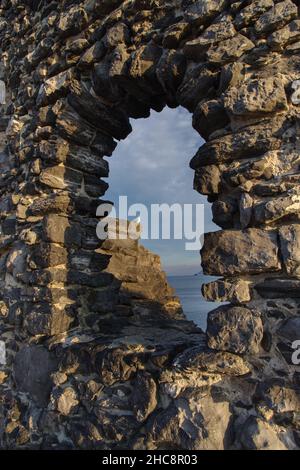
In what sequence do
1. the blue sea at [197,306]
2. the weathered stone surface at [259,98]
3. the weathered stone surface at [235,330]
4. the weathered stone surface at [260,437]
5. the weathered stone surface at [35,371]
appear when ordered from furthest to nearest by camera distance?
the blue sea at [197,306] < the weathered stone surface at [35,371] < the weathered stone surface at [259,98] < the weathered stone surface at [235,330] < the weathered stone surface at [260,437]

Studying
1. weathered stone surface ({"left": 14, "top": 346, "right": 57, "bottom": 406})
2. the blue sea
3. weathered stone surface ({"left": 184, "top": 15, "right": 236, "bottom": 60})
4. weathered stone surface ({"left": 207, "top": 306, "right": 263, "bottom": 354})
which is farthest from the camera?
the blue sea

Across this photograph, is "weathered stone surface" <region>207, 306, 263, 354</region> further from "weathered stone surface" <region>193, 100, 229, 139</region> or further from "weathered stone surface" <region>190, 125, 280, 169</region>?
"weathered stone surface" <region>193, 100, 229, 139</region>

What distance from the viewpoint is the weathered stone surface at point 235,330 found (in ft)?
5.67

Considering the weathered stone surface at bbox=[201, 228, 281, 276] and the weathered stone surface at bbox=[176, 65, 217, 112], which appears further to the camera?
Answer: the weathered stone surface at bbox=[176, 65, 217, 112]

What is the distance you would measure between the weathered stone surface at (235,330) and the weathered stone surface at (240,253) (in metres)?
0.22

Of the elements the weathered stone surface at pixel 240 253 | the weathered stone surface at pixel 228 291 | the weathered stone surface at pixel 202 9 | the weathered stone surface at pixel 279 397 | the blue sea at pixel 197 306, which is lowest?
the blue sea at pixel 197 306

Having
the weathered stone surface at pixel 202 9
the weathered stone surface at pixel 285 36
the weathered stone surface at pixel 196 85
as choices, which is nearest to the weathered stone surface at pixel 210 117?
the weathered stone surface at pixel 196 85

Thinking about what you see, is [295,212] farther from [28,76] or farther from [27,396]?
[28,76]

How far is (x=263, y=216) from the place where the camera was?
5.90ft

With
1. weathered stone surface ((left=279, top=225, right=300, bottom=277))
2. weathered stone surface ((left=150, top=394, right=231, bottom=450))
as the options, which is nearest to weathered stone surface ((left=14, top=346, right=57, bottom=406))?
weathered stone surface ((left=150, top=394, right=231, bottom=450))

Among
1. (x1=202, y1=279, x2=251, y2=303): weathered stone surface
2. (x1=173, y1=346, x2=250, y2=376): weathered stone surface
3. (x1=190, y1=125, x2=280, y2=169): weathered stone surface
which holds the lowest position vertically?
(x1=173, y1=346, x2=250, y2=376): weathered stone surface

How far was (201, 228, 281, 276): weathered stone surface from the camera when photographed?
1.77 meters

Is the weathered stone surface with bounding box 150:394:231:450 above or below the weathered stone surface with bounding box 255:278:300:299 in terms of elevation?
below

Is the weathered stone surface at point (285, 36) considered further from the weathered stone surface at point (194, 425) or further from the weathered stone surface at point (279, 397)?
the weathered stone surface at point (194, 425)
